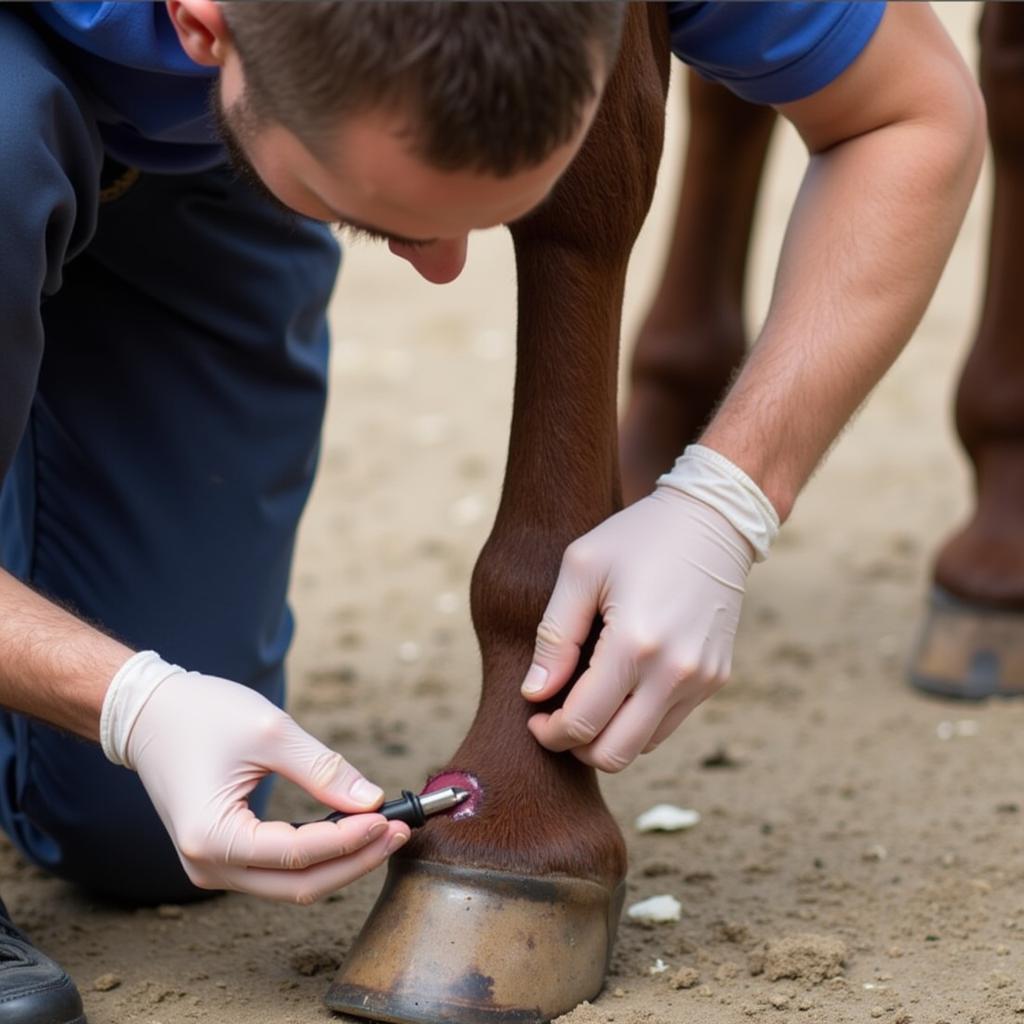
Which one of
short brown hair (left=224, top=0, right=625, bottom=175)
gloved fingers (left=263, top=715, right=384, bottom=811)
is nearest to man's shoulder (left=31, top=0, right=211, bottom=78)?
short brown hair (left=224, top=0, right=625, bottom=175)

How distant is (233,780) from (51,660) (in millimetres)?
144

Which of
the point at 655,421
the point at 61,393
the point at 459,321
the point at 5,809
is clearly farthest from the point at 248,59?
the point at 459,321

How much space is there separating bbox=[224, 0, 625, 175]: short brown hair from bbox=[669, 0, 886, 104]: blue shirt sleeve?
0.88ft

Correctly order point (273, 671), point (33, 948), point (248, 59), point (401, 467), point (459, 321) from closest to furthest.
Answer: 1. point (248, 59)
2. point (33, 948)
3. point (273, 671)
4. point (401, 467)
5. point (459, 321)

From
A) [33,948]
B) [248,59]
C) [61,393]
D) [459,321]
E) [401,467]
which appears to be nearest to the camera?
[248,59]

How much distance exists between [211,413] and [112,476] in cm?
11

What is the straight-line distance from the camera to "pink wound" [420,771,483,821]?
4.16ft

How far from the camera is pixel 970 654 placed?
2.08 metres

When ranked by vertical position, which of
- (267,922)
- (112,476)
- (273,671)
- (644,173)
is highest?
(644,173)

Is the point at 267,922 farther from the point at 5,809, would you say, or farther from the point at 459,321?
the point at 459,321

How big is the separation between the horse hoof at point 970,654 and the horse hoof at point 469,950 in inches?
36.7

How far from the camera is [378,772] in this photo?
189cm

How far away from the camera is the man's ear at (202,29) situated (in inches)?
43.6

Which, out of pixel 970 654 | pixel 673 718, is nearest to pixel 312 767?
pixel 673 718
